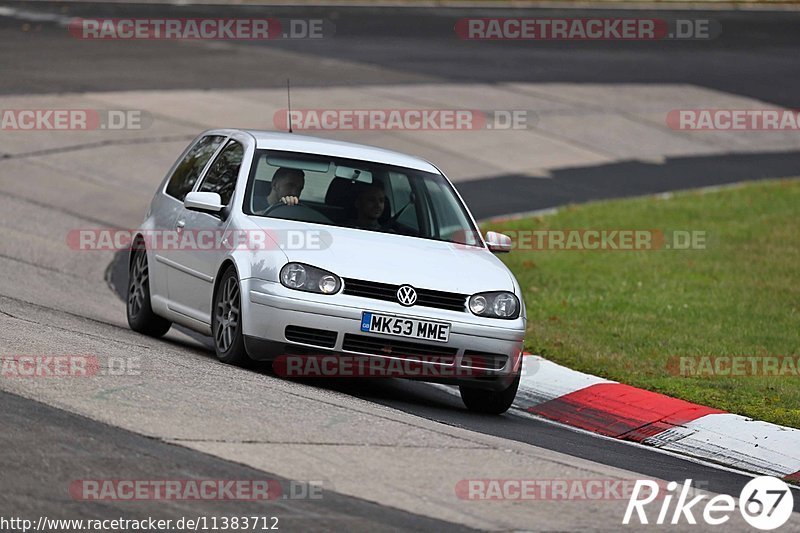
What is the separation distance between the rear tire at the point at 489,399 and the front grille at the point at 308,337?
112 centimetres

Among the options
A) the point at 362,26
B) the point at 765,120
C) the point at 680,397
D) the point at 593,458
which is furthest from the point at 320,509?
the point at 362,26

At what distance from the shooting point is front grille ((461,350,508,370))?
9.23 m

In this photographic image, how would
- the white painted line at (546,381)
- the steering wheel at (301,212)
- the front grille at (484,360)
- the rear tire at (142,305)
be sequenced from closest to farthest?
the front grille at (484,360) < the steering wheel at (301,212) < the white painted line at (546,381) < the rear tire at (142,305)

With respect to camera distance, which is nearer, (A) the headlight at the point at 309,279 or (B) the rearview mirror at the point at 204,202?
(A) the headlight at the point at 309,279

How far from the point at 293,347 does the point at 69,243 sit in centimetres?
719

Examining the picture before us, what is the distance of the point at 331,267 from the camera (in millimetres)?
9031

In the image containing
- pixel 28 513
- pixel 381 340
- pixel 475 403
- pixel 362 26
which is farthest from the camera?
pixel 362 26

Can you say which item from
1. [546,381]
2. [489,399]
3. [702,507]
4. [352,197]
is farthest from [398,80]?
[702,507]

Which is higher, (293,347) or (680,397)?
(293,347)

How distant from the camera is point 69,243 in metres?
15.6

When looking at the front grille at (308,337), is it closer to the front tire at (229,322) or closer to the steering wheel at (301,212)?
the front tire at (229,322)

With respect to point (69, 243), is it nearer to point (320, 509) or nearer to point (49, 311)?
point (49, 311)

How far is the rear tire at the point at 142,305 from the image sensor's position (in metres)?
11.2

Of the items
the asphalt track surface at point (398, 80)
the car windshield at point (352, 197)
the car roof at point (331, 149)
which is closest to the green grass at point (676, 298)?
the asphalt track surface at point (398, 80)
